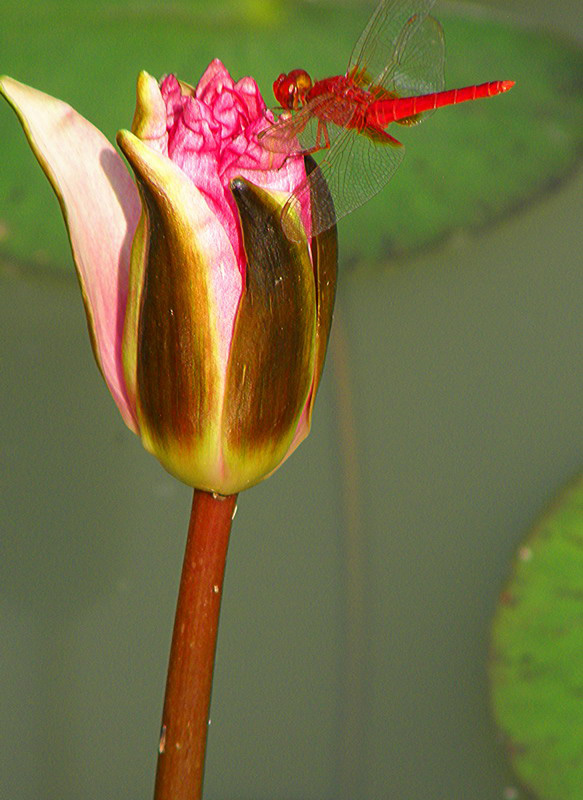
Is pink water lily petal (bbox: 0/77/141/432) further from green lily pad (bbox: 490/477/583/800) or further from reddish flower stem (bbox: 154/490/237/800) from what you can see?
green lily pad (bbox: 490/477/583/800)

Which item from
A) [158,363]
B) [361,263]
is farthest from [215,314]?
[361,263]

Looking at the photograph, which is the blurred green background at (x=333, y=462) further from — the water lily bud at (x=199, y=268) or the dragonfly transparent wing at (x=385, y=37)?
the water lily bud at (x=199, y=268)

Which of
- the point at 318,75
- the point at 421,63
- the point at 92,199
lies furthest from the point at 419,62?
the point at 318,75

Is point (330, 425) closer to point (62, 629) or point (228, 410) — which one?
point (62, 629)

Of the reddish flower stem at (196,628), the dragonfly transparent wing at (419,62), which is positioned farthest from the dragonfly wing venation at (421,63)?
the reddish flower stem at (196,628)

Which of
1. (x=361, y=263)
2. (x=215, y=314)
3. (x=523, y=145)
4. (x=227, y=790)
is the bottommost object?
(x=227, y=790)

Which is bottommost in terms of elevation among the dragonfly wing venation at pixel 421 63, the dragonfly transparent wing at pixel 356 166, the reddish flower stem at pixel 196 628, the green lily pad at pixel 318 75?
Result: the reddish flower stem at pixel 196 628

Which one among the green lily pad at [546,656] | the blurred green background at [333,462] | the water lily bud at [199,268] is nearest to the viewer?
the water lily bud at [199,268]
